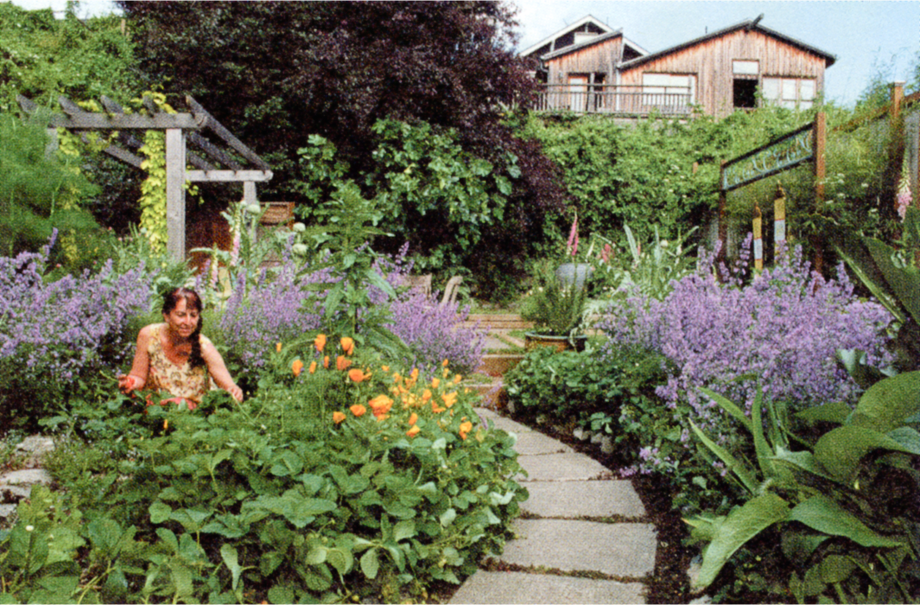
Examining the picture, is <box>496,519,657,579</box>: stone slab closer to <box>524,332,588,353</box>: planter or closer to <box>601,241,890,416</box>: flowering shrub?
<box>601,241,890,416</box>: flowering shrub

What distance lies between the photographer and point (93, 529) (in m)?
1.58

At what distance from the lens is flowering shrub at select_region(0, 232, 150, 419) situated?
2607mm

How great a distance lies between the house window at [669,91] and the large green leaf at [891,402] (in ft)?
58.4

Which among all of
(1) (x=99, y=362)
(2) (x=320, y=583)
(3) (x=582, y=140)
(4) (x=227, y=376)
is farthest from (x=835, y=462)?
(3) (x=582, y=140)

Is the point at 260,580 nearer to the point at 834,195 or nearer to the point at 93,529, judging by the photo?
the point at 93,529

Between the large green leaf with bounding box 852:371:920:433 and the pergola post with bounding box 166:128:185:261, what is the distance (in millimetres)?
5240

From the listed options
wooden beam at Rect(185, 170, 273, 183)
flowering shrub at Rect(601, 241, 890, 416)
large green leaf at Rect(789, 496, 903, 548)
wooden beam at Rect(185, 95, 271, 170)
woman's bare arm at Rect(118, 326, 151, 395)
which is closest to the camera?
large green leaf at Rect(789, 496, 903, 548)

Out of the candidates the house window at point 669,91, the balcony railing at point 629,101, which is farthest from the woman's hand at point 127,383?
the house window at point 669,91

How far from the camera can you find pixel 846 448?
150cm

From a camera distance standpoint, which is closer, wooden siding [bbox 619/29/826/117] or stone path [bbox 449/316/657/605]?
stone path [bbox 449/316/657/605]

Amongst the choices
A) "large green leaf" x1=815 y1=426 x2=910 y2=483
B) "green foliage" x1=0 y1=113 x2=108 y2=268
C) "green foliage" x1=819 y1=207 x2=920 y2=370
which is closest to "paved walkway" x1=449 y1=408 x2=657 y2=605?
"large green leaf" x1=815 y1=426 x2=910 y2=483

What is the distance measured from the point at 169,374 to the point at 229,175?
5.25m

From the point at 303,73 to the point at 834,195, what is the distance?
5789 mm

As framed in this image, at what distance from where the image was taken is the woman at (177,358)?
2.62 meters
